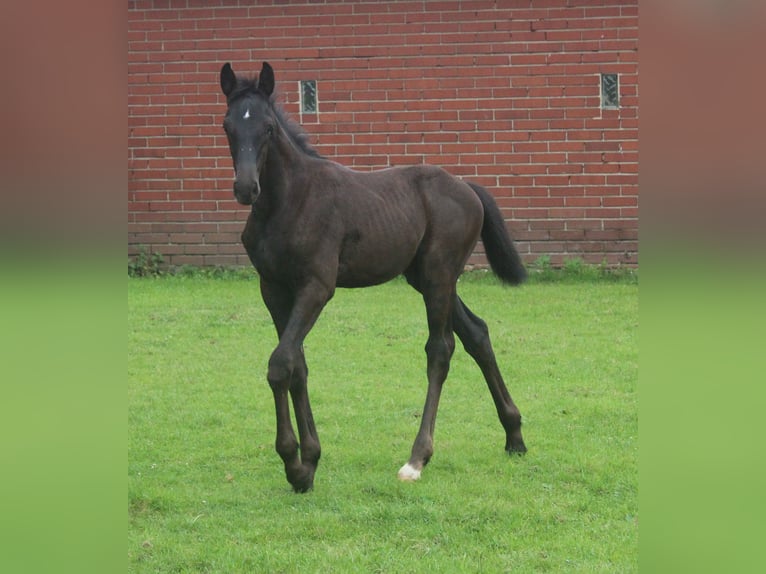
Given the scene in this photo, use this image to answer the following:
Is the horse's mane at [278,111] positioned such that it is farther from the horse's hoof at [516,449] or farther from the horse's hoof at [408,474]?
the horse's hoof at [516,449]

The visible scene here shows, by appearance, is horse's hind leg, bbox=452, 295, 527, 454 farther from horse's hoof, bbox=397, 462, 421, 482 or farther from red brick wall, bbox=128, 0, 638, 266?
red brick wall, bbox=128, 0, 638, 266

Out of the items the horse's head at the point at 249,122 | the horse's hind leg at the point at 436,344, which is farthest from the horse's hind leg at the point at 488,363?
the horse's head at the point at 249,122

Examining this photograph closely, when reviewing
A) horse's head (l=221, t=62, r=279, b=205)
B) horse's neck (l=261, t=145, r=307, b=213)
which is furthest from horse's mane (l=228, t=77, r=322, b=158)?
horse's neck (l=261, t=145, r=307, b=213)

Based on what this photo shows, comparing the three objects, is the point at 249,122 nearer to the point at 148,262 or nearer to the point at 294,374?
the point at 294,374

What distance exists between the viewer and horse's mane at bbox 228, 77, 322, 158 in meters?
4.18

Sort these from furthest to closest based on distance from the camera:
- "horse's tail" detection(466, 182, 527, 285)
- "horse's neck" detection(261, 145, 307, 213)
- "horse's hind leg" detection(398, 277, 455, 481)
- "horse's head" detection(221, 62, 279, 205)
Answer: "horse's tail" detection(466, 182, 527, 285) → "horse's hind leg" detection(398, 277, 455, 481) → "horse's neck" detection(261, 145, 307, 213) → "horse's head" detection(221, 62, 279, 205)

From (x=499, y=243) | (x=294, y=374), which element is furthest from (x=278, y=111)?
(x=499, y=243)

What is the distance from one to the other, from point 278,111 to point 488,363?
1.78 metres

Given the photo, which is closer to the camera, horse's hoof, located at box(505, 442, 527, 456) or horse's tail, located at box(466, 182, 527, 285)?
horse's hoof, located at box(505, 442, 527, 456)

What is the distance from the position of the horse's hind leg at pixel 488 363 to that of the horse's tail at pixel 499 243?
38 centimetres

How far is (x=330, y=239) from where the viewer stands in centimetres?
455
